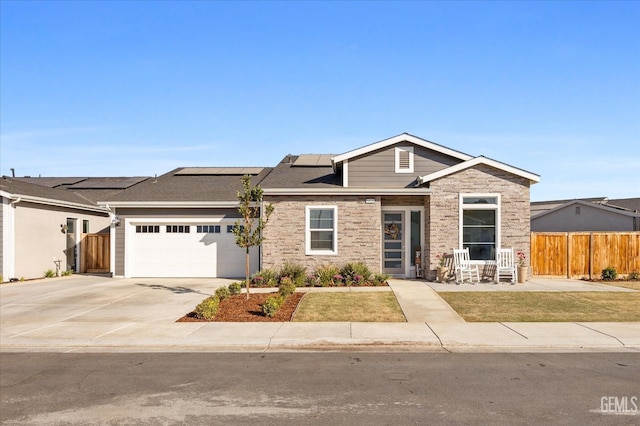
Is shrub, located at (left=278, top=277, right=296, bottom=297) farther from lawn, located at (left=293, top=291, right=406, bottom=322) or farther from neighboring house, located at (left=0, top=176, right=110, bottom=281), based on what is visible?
neighboring house, located at (left=0, top=176, right=110, bottom=281)

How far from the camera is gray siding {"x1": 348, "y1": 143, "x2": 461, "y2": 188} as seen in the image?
19500 mm

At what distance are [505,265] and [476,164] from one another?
3800 millimetres

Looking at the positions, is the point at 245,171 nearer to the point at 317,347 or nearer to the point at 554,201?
the point at 317,347

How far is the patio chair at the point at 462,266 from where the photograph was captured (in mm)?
17469

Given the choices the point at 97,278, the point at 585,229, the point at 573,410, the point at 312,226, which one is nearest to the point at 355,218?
the point at 312,226

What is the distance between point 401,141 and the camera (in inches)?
767

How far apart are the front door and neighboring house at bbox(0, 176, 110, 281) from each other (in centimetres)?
1473

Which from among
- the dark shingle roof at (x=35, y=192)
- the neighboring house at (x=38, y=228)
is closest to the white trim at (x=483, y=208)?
the neighboring house at (x=38, y=228)

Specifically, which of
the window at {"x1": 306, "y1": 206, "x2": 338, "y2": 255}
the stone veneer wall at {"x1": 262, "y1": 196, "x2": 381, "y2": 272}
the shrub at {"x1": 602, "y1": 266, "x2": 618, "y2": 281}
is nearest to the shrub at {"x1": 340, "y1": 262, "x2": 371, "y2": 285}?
the stone veneer wall at {"x1": 262, "y1": 196, "x2": 381, "y2": 272}

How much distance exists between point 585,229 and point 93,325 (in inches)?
1143

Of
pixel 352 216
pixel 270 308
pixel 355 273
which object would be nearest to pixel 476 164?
pixel 352 216

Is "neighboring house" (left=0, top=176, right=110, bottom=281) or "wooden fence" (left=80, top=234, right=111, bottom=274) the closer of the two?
"neighboring house" (left=0, top=176, right=110, bottom=281)

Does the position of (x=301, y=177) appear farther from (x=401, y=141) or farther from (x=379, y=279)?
(x=379, y=279)

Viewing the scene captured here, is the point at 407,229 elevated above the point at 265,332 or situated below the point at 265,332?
above
